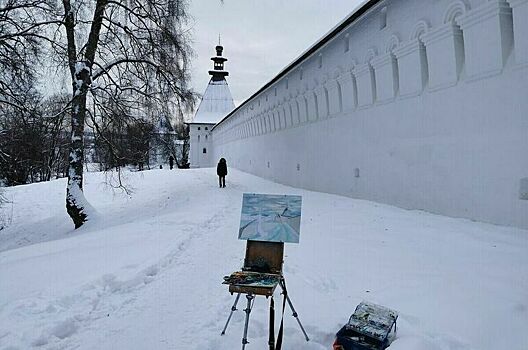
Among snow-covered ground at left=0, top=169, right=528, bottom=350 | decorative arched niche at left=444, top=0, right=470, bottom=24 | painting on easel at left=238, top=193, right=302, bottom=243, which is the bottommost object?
snow-covered ground at left=0, top=169, right=528, bottom=350

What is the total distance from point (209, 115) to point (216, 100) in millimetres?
3072

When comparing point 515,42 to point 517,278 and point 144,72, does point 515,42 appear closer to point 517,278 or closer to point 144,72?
point 517,278

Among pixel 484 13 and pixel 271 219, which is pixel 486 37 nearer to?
pixel 484 13

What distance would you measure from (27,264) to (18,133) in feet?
28.1

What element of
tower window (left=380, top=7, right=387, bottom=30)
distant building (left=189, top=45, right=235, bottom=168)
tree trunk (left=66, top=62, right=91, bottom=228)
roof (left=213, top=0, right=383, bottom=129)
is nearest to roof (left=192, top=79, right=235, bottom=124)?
distant building (left=189, top=45, right=235, bottom=168)

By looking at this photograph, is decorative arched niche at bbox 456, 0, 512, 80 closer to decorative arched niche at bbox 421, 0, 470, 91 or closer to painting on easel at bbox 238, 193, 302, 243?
decorative arched niche at bbox 421, 0, 470, 91

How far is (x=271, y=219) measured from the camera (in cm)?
342

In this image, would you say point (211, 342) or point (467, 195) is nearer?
point (211, 342)

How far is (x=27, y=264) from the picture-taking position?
5.39 meters

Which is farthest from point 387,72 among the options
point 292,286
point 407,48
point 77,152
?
point 77,152

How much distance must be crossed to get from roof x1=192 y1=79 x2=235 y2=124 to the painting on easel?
4805 centimetres

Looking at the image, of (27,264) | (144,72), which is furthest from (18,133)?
(27,264)

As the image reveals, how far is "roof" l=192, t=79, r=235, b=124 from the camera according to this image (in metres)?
51.1

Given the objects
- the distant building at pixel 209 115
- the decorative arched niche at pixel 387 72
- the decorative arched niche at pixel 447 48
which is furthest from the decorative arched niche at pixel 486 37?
the distant building at pixel 209 115
